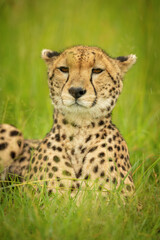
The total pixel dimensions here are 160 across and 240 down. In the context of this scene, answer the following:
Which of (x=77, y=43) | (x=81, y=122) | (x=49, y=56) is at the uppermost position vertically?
(x=77, y=43)

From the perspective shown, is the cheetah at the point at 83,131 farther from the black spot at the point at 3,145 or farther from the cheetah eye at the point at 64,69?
the black spot at the point at 3,145

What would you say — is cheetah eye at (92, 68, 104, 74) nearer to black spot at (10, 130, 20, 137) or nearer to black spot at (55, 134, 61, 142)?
black spot at (55, 134, 61, 142)

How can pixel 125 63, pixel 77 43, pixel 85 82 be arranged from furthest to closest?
pixel 77 43 → pixel 125 63 → pixel 85 82

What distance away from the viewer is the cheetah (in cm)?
272

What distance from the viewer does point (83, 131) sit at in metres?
2.89

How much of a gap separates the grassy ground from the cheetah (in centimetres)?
17

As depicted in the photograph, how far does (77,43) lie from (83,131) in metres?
2.22

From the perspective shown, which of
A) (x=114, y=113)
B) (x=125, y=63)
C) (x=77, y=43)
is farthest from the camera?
(x=77, y=43)

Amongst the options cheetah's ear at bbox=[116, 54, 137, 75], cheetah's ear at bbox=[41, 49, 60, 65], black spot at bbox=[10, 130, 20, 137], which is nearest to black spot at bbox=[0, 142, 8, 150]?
black spot at bbox=[10, 130, 20, 137]

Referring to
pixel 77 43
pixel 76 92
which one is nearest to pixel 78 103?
pixel 76 92

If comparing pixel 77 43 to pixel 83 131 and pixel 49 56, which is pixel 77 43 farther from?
pixel 83 131

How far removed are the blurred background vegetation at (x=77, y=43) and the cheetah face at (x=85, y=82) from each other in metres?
0.46

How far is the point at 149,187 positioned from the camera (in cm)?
279

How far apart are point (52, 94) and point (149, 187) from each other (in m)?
0.97
